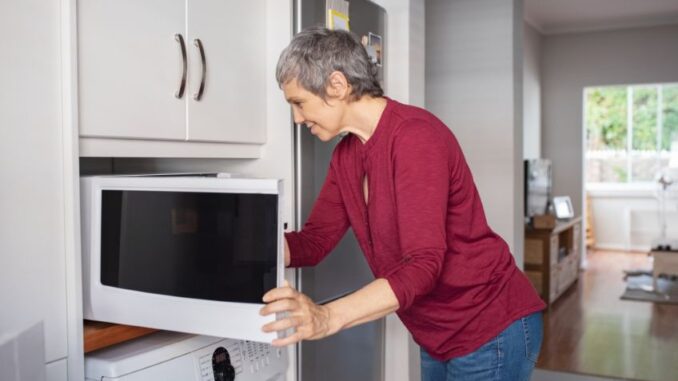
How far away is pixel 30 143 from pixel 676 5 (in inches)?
283

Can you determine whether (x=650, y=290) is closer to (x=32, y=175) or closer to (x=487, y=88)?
(x=487, y=88)

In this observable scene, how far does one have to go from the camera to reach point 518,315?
1549 mm

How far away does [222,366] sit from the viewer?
1.62 meters

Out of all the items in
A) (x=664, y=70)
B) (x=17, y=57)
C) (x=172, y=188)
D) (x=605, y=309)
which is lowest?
(x=605, y=309)

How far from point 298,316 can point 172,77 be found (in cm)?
82

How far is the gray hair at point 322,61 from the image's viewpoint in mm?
1390

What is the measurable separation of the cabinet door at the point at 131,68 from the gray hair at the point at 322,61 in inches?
14.2

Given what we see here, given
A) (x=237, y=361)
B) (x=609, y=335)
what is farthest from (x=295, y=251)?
(x=609, y=335)

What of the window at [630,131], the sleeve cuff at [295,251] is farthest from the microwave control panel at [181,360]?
the window at [630,131]

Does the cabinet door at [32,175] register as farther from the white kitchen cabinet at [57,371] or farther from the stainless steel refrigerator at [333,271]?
the stainless steel refrigerator at [333,271]

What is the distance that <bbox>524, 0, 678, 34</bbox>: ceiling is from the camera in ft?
22.3

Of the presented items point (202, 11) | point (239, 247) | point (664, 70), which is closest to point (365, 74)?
point (239, 247)

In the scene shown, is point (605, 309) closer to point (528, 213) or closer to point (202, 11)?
point (528, 213)

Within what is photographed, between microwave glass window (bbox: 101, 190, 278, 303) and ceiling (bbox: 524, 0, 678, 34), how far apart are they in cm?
607
